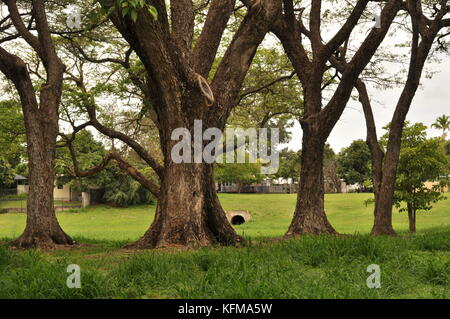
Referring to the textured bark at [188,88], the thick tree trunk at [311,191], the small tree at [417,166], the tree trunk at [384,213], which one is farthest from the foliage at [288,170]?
the textured bark at [188,88]

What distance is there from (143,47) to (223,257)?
14.6 feet

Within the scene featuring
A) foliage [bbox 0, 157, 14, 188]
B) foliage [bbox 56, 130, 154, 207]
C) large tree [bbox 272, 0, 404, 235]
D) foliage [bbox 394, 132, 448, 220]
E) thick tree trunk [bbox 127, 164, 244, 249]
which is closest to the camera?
thick tree trunk [bbox 127, 164, 244, 249]

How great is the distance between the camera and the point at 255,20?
1016cm

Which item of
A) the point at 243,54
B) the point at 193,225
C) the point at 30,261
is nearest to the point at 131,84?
the point at 243,54

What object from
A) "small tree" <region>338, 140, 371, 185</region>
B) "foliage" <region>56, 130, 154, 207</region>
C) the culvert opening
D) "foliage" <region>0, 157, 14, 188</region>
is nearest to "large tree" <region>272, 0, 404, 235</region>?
the culvert opening

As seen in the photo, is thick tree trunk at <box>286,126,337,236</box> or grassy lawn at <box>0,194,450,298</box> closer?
grassy lawn at <box>0,194,450,298</box>

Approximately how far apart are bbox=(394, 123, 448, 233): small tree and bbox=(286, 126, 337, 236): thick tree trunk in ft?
26.6

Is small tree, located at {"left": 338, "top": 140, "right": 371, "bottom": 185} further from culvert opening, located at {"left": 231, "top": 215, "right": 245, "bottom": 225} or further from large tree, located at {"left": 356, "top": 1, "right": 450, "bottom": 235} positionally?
large tree, located at {"left": 356, "top": 1, "right": 450, "bottom": 235}

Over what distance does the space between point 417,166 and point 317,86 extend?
833 centimetres

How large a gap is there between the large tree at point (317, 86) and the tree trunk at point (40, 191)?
6485 mm

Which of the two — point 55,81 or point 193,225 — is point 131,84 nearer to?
point 55,81

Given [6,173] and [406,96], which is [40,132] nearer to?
[406,96]

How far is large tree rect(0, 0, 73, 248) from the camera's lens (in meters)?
12.7

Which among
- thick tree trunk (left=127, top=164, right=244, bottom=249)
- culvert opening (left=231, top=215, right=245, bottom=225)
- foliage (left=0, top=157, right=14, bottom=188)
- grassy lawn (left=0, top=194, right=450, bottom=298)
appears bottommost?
culvert opening (left=231, top=215, right=245, bottom=225)
